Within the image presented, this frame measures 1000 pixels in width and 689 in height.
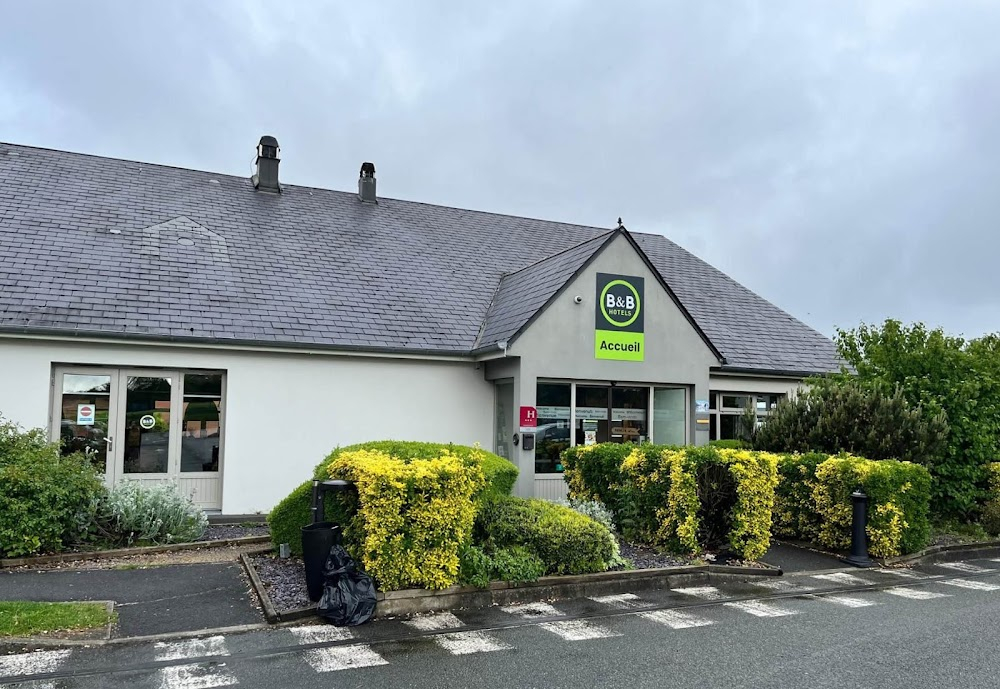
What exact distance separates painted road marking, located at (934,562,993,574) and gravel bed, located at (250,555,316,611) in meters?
9.33

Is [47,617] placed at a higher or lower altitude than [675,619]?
higher

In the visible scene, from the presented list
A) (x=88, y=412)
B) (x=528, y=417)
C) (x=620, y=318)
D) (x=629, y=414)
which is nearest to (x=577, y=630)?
(x=528, y=417)

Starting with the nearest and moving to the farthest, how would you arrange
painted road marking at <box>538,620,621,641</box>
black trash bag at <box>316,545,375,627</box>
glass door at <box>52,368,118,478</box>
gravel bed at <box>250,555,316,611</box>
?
painted road marking at <box>538,620,621,641</box> < black trash bag at <box>316,545,375,627</box> < gravel bed at <box>250,555,316,611</box> < glass door at <box>52,368,118,478</box>

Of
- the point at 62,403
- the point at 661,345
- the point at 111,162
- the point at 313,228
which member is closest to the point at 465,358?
the point at 661,345

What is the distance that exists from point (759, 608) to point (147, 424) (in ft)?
33.5

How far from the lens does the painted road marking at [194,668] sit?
5699 mm

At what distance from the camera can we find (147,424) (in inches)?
511

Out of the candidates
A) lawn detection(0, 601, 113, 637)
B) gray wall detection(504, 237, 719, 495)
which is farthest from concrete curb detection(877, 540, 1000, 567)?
lawn detection(0, 601, 113, 637)

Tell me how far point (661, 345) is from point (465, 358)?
3.98 meters

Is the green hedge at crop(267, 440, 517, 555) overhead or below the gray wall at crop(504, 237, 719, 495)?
below

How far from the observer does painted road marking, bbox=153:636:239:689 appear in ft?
18.7

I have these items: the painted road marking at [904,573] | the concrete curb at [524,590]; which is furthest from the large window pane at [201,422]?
the painted road marking at [904,573]

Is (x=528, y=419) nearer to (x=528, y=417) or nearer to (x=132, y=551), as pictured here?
(x=528, y=417)

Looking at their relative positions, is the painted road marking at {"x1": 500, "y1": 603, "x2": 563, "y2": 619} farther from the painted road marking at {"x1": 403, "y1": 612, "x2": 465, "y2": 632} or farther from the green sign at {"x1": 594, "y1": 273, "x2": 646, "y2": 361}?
the green sign at {"x1": 594, "y1": 273, "x2": 646, "y2": 361}
